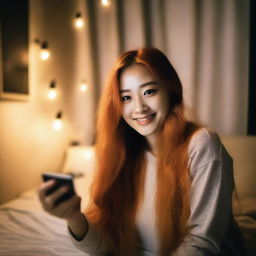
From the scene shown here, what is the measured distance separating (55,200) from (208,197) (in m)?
0.39

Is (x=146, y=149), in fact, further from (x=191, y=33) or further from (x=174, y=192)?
(x=191, y=33)

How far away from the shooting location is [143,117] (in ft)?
2.74

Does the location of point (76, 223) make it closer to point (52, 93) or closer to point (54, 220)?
point (54, 220)

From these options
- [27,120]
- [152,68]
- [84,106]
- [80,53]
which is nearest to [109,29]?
[80,53]

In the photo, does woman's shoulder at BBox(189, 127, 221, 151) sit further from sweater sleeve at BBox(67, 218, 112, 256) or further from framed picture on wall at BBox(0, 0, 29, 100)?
framed picture on wall at BBox(0, 0, 29, 100)

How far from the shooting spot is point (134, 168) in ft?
3.15

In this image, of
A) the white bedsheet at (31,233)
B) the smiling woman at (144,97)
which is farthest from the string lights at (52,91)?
the smiling woman at (144,97)

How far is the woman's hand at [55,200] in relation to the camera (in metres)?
0.55

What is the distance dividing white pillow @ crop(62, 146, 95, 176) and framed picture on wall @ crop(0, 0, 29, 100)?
1.79 feet

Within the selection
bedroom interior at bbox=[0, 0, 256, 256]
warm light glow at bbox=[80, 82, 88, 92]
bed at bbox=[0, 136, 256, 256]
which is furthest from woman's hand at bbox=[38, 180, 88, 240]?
warm light glow at bbox=[80, 82, 88, 92]

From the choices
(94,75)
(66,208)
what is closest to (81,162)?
(94,75)

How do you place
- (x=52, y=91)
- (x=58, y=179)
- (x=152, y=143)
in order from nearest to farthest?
(x=58, y=179), (x=152, y=143), (x=52, y=91)

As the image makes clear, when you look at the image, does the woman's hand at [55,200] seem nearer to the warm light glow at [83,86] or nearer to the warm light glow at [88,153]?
the warm light glow at [88,153]

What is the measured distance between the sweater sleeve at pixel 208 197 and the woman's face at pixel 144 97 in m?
0.17
